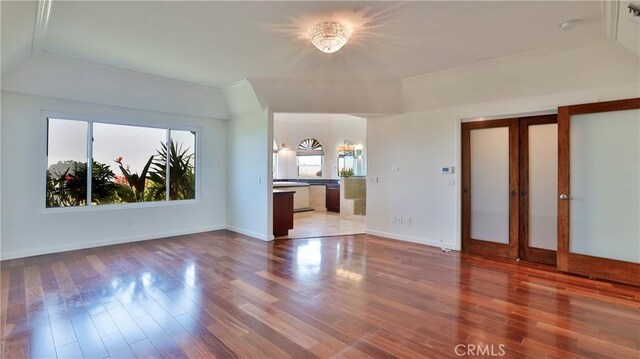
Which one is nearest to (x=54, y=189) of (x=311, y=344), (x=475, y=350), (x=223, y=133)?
(x=223, y=133)

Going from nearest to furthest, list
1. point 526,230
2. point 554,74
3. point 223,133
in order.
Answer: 1. point 554,74
2. point 526,230
3. point 223,133

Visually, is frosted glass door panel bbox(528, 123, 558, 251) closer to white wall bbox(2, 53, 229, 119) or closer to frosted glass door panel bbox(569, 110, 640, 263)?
frosted glass door panel bbox(569, 110, 640, 263)

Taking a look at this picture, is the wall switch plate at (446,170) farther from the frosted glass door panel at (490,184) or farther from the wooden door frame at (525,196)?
the wooden door frame at (525,196)

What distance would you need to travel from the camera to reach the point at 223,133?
6910mm

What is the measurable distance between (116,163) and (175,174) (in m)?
1.05

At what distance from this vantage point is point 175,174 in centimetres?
634

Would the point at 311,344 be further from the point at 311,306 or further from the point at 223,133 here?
the point at 223,133

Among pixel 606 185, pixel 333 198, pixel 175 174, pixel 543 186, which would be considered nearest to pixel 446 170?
pixel 543 186

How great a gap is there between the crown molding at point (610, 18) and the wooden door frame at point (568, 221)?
852mm

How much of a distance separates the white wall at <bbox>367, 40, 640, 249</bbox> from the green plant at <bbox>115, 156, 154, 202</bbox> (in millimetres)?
4378

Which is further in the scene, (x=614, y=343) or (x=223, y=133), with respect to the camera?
(x=223, y=133)

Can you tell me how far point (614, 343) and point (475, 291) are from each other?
1.16 meters

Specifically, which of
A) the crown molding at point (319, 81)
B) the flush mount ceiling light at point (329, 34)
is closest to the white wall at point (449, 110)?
the crown molding at point (319, 81)

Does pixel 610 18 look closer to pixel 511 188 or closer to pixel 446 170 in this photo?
pixel 511 188
